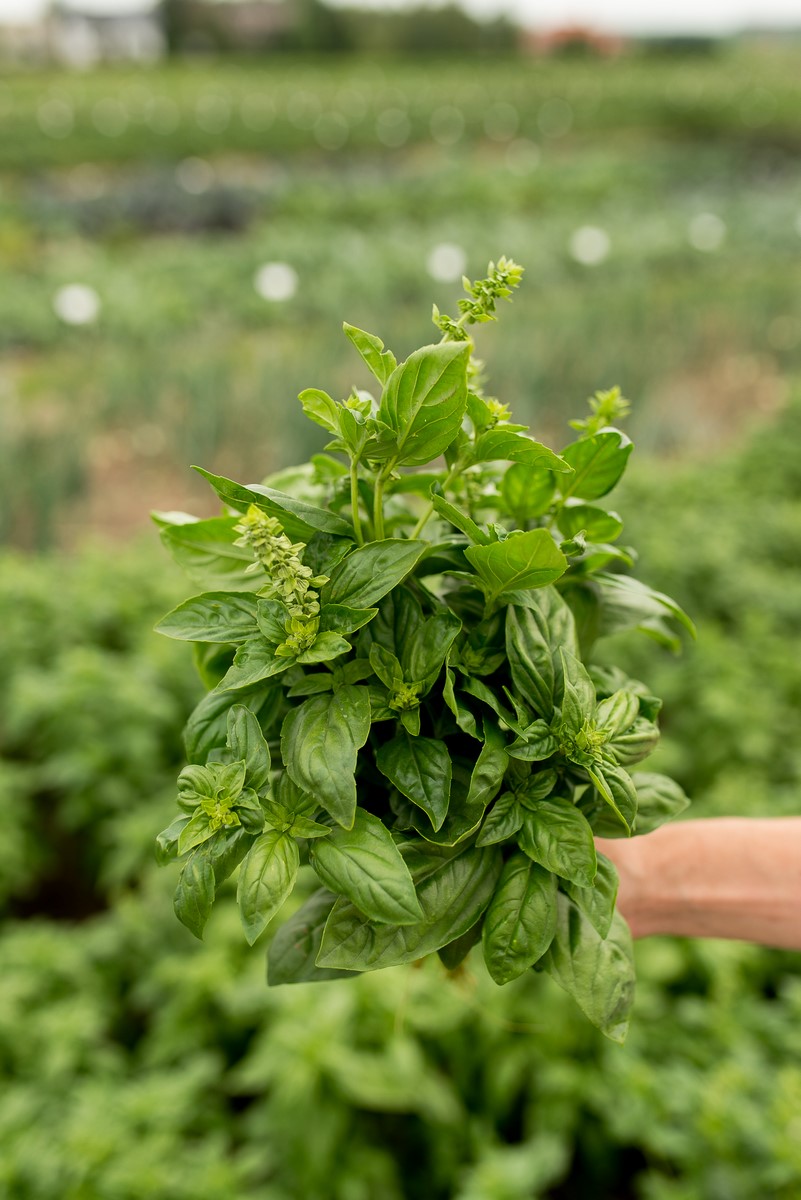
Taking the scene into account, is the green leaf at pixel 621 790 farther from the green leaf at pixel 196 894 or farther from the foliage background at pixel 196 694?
the foliage background at pixel 196 694

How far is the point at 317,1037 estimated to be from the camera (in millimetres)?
1550

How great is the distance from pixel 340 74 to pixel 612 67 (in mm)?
7247

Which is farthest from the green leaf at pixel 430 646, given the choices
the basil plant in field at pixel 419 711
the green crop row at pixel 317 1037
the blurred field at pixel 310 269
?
the blurred field at pixel 310 269

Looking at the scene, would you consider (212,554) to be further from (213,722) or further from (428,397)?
(428,397)

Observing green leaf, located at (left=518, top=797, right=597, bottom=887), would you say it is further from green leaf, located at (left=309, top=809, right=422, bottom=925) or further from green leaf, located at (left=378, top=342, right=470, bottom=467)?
green leaf, located at (left=378, top=342, right=470, bottom=467)

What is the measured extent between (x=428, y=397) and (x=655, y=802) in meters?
0.41

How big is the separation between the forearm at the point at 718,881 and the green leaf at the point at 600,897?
305 millimetres

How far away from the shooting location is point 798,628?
2773 millimetres

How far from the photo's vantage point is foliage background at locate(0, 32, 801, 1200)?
1540mm

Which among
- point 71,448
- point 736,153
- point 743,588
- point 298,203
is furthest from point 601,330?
point 736,153

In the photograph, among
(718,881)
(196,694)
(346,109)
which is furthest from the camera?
(346,109)

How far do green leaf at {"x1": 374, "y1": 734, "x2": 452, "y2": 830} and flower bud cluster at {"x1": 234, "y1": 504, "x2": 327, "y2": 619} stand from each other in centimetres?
12

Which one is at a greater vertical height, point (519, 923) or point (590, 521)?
point (590, 521)

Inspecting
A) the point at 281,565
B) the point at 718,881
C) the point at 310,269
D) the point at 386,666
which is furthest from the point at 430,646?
the point at 310,269
